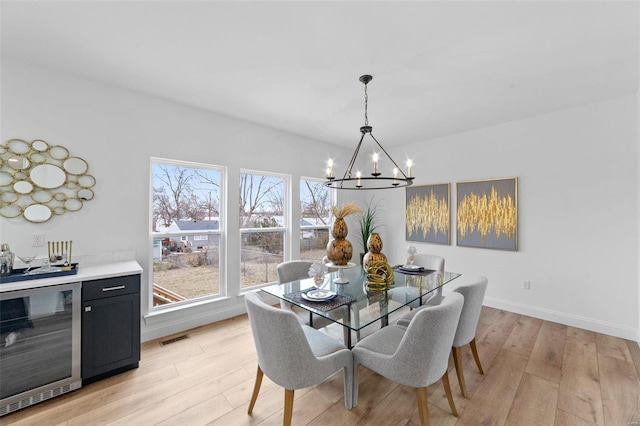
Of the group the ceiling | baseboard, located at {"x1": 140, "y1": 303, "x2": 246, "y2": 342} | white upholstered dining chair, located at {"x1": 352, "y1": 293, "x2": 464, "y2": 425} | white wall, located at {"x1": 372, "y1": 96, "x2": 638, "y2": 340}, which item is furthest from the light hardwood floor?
the ceiling

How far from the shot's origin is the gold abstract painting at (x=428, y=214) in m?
4.29

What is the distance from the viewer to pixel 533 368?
241cm

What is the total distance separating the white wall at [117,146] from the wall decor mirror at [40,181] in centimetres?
6

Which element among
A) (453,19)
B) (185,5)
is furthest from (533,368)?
(185,5)

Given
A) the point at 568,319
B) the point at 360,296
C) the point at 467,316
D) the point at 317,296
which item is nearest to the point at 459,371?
the point at 467,316

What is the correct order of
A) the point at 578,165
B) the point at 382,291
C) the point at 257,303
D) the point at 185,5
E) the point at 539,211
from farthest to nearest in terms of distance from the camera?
the point at 539,211 → the point at 578,165 → the point at 382,291 → the point at 185,5 → the point at 257,303

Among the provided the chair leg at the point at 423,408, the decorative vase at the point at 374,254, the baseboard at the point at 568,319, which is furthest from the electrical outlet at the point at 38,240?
the baseboard at the point at 568,319

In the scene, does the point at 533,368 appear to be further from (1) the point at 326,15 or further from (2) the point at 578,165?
(1) the point at 326,15

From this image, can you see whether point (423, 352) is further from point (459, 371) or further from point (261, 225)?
point (261, 225)

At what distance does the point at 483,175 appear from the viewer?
396 centimetres

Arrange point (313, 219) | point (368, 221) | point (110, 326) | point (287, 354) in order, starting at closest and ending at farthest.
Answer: point (287, 354)
point (110, 326)
point (313, 219)
point (368, 221)

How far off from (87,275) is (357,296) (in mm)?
2188

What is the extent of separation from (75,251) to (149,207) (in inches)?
29.3

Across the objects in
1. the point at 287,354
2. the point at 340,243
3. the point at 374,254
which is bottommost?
the point at 287,354
